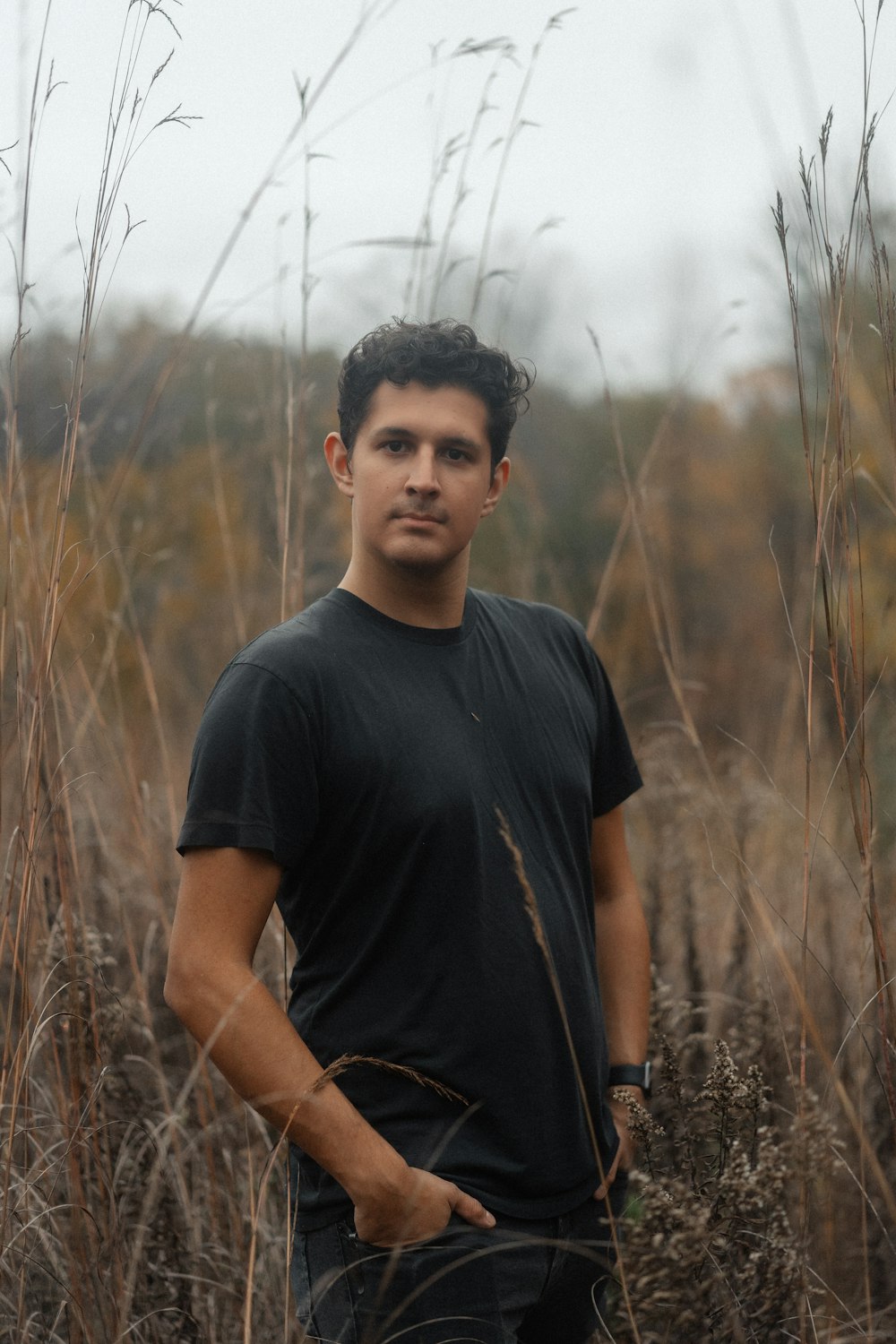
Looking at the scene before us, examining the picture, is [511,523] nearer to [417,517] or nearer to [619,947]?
[619,947]

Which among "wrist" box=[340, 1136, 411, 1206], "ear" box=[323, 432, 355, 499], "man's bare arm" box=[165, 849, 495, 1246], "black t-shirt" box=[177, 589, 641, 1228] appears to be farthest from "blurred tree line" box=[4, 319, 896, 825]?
"wrist" box=[340, 1136, 411, 1206]

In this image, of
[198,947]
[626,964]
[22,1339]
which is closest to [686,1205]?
[626,964]

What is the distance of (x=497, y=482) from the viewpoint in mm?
1815

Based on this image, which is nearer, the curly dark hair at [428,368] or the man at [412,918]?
the man at [412,918]

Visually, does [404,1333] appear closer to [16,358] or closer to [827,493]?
[827,493]

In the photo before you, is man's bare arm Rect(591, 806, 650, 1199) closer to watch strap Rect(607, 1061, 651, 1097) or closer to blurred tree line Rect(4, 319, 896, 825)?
watch strap Rect(607, 1061, 651, 1097)

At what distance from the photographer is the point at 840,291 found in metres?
1.41

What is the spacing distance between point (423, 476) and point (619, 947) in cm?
84

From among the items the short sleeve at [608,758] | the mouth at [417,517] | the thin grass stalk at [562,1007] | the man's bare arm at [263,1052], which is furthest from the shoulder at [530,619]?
the man's bare arm at [263,1052]

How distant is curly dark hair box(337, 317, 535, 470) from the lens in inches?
65.2

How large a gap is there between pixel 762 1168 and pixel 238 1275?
0.89 metres

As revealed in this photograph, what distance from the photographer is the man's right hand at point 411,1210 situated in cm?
135

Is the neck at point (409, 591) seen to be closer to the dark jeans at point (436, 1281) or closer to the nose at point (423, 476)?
the nose at point (423, 476)

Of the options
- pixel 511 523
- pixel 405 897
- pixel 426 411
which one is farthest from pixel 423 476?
pixel 511 523
